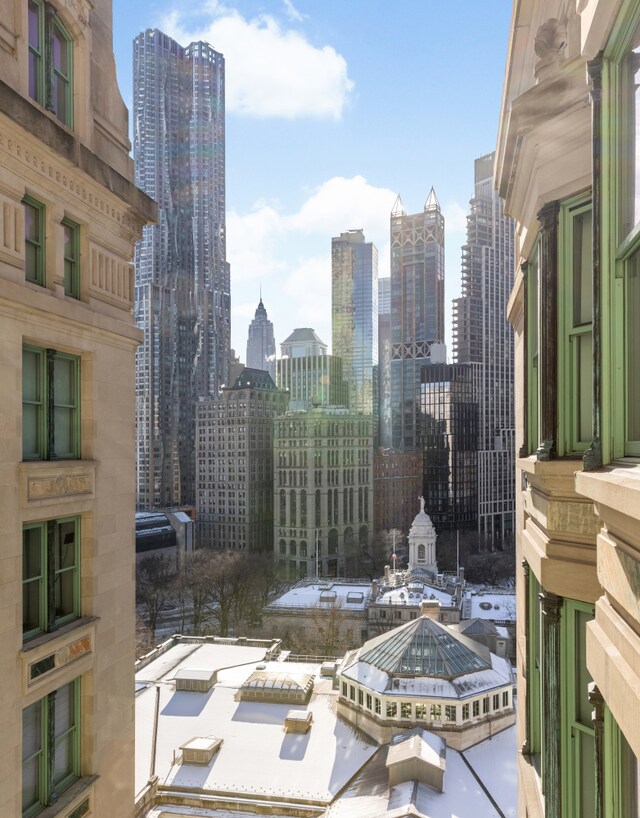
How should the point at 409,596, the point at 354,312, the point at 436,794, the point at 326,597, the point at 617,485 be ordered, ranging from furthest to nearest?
1. the point at 354,312
2. the point at 326,597
3. the point at 409,596
4. the point at 436,794
5. the point at 617,485

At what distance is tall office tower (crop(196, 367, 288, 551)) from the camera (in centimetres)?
10825

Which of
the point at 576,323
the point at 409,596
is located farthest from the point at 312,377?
the point at 576,323

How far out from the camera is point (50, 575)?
28.8 feet

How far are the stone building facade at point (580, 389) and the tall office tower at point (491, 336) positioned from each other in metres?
113

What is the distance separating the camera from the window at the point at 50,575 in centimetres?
845

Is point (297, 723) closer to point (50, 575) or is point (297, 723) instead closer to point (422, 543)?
point (50, 575)

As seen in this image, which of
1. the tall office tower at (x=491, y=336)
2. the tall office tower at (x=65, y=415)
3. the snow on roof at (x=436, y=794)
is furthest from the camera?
the tall office tower at (x=491, y=336)

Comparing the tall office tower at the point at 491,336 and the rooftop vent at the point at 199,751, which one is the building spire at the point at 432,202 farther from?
the rooftop vent at the point at 199,751

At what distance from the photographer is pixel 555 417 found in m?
5.26

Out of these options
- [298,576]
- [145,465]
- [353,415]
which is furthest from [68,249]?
[145,465]

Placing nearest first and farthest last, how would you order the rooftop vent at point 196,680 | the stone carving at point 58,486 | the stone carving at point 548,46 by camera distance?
the stone carving at point 548,46 → the stone carving at point 58,486 → the rooftop vent at point 196,680

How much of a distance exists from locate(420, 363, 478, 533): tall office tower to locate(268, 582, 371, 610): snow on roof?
49205 mm

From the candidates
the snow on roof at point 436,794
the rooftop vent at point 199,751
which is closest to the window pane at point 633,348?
the snow on roof at point 436,794

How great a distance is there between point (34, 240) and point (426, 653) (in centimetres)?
2951
